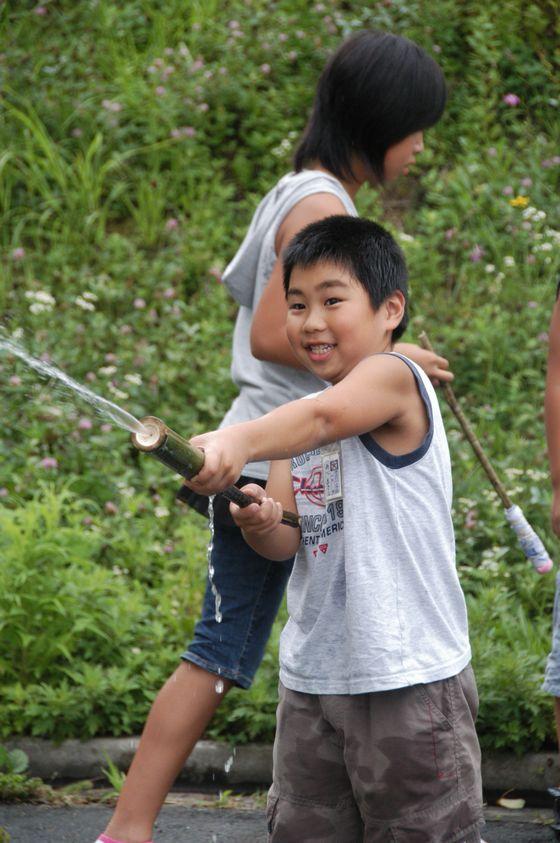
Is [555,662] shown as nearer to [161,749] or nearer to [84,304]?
[161,749]

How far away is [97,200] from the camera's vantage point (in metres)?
7.04

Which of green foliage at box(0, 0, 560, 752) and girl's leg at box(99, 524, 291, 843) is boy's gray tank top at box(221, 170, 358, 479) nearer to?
girl's leg at box(99, 524, 291, 843)

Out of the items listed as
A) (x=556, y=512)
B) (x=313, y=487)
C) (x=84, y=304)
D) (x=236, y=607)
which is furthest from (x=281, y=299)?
(x=84, y=304)

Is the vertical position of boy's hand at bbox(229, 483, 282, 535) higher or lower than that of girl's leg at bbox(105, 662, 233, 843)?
higher

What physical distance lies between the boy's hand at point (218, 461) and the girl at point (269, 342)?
2.88 ft

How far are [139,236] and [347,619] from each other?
16.2 ft

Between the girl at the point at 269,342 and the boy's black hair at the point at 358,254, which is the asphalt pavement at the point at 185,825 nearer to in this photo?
the girl at the point at 269,342

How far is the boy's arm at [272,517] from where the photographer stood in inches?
86.9

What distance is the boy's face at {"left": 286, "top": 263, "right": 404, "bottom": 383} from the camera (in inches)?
91.3

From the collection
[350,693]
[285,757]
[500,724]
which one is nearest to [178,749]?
[285,757]

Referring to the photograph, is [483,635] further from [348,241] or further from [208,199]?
[208,199]

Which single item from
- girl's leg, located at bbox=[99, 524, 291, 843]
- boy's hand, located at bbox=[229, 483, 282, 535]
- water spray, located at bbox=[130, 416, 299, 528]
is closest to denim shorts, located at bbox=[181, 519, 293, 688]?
girl's leg, located at bbox=[99, 524, 291, 843]

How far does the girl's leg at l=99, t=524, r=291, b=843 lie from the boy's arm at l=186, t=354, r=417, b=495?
768 millimetres

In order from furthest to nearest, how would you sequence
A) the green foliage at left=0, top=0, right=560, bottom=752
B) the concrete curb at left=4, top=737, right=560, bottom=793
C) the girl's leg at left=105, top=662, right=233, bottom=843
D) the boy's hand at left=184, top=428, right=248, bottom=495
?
the green foliage at left=0, top=0, right=560, bottom=752 < the concrete curb at left=4, top=737, right=560, bottom=793 < the girl's leg at left=105, top=662, right=233, bottom=843 < the boy's hand at left=184, top=428, right=248, bottom=495
